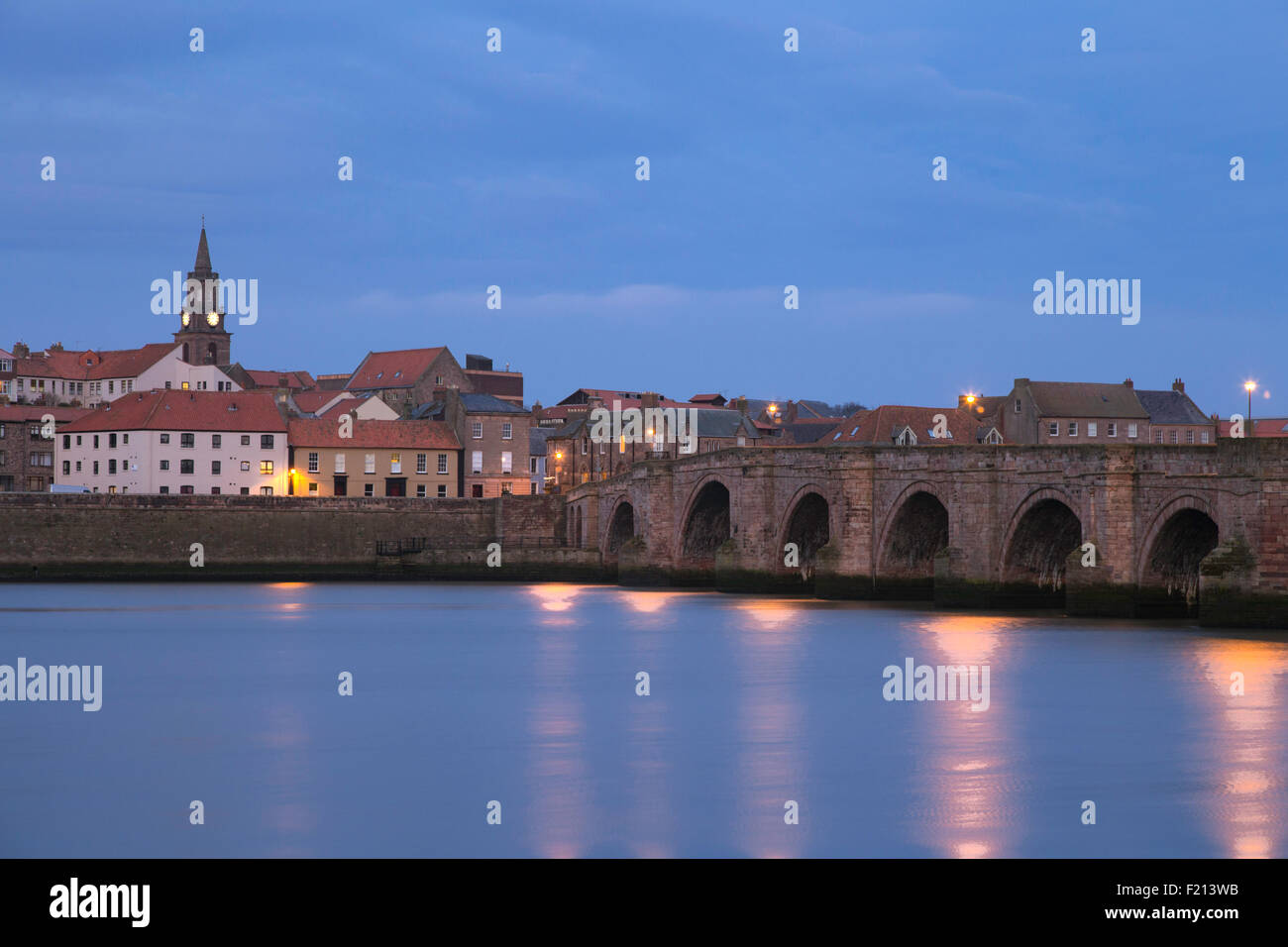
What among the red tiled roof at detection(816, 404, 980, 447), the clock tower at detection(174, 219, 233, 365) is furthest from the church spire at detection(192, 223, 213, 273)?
the red tiled roof at detection(816, 404, 980, 447)

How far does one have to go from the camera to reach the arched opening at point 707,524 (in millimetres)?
61562

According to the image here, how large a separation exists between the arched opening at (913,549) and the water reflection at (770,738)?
6.51 meters

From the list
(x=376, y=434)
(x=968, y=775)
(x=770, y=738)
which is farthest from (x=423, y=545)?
(x=968, y=775)

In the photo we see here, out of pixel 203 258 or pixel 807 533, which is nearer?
pixel 807 533

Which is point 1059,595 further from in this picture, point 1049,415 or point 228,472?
point 1049,415

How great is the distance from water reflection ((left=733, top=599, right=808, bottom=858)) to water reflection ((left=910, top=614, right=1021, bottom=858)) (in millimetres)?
1444

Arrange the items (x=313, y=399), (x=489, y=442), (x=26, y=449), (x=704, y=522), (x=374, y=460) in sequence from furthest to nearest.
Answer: (x=313, y=399) → (x=26, y=449) → (x=489, y=442) → (x=374, y=460) → (x=704, y=522)

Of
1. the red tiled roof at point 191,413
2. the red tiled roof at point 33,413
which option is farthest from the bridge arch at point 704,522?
the red tiled roof at point 33,413

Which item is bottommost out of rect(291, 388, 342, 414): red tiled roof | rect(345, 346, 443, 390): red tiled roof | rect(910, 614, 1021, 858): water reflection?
rect(910, 614, 1021, 858): water reflection

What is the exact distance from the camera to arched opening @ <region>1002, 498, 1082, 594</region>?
43219 mm

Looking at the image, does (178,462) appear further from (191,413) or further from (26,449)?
(26,449)

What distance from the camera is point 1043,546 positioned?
44281mm

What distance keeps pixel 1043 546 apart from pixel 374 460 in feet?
143

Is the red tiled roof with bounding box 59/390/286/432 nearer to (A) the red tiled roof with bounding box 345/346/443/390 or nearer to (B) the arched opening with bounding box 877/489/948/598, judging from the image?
(A) the red tiled roof with bounding box 345/346/443/390
